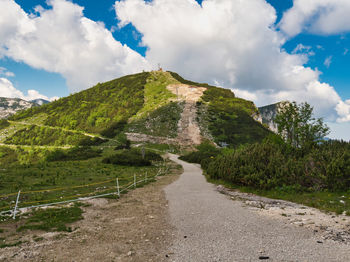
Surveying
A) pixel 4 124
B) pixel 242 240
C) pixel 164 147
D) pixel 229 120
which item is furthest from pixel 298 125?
pixel 4 124

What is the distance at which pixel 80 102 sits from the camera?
393 feet

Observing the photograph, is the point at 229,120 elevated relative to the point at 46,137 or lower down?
elevated

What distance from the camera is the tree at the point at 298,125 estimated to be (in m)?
27.6

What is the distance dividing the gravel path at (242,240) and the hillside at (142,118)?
62.5 meters

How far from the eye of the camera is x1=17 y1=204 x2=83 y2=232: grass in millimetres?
8461

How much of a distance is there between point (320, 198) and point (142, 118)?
82742mm

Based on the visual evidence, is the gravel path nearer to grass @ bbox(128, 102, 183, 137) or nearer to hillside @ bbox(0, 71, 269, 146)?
hillside @ bbox(0, 71, 269, 146)

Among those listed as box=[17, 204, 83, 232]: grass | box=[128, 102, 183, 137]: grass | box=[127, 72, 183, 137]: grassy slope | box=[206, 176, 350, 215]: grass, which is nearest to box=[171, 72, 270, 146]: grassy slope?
box=[128, 102, 183, 137]: grass

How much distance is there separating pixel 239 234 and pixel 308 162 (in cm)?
1144

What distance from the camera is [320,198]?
39.6ft

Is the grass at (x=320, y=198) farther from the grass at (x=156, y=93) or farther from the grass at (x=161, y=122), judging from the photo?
the grass at (x=156, y=93)

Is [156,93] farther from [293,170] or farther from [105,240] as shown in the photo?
[105,240]

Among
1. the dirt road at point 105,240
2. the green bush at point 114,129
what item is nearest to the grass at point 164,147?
the green bush at point 114,129

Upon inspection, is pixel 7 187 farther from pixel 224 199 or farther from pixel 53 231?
A: pixel 224 199
